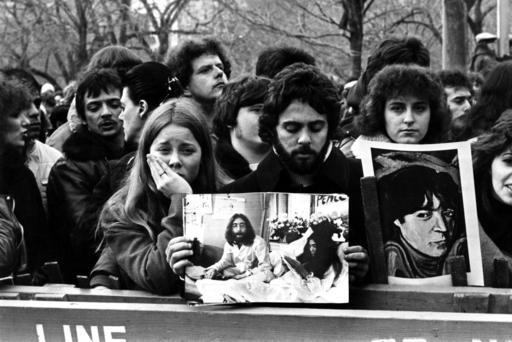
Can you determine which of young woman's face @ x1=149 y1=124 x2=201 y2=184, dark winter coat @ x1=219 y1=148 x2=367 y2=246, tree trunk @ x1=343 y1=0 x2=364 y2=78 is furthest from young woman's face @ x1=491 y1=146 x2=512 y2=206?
tree trunk @ x1=343 y1=0 x2=364 y2=78

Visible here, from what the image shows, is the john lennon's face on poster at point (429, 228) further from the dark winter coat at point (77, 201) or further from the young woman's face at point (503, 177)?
the dark winter coat at point (77, 201)

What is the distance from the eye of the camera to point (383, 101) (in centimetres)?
525

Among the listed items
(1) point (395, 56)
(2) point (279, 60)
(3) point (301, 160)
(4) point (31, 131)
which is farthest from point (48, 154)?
(3) point (301, 160)

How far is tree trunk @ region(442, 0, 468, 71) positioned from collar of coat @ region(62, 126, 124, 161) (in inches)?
291

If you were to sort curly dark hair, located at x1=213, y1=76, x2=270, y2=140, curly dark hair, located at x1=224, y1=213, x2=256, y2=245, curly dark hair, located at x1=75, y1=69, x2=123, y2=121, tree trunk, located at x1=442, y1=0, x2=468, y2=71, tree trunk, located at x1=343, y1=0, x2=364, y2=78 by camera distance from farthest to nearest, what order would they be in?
tree trunk, located at x1=343, y1=0, x2=364, y2=78, tree trunk, located at x1=442, y1=0, x2=468, y2=71, curly dark hair, located at x1=75, y1=69, x2=123, y2=121, curly dark hair, located at x1=213, y1=76, x2=270, y2=140, curly dark hair, located at x1=224, y1=213, x2=256, y2=245

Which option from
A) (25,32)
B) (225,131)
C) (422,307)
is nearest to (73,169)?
(225,131)

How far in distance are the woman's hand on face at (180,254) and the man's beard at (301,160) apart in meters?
0.64

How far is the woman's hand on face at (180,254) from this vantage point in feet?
12.2

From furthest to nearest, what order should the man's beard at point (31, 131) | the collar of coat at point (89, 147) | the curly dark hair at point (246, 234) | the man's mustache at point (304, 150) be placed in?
1. the man's beard at point (31, 131)
2. the collar of coat at point (89, 147)
3. the man's mustache at point (304, 150)
4. the curly dark hair at point (246, 234)

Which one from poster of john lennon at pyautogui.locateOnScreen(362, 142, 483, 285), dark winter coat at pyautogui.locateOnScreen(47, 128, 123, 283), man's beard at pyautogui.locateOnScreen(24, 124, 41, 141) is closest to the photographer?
poster of john lennon at pyautogui.locateOnScreen(362, 142, 483, 285)

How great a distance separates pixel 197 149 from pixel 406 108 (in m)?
1.22

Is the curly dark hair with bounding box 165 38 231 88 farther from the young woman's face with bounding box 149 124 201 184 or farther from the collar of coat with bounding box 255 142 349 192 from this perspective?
the collar of coat with bounding box 255 142 349 192

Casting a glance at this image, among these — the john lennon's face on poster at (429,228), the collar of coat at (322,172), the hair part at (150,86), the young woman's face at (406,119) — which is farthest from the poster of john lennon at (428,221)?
the hair part at (150,86)

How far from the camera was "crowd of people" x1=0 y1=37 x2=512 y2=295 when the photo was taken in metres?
4.18
